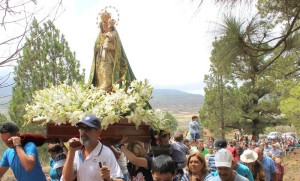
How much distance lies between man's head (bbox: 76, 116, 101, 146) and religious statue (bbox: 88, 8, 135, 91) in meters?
3.99

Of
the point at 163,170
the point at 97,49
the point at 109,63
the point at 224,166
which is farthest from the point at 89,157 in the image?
the point at 97,49

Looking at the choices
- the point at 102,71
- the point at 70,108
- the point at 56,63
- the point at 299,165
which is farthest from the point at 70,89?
the point at 299,165

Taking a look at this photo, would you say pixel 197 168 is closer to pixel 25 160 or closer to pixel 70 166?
pixel 70 166

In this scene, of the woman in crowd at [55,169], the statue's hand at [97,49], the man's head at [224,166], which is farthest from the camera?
the statue's hand at [97,49]

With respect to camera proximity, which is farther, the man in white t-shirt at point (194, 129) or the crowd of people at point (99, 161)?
the man in white t-shirt at point (194, 129)

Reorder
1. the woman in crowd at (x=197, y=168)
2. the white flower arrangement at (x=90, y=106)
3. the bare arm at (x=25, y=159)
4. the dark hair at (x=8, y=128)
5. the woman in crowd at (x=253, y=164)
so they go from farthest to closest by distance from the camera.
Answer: the woman in crowd at (x=253, y=164) < the woman in crowd at (x=197, y=168) < the white flower arrangement at (x=90, y=106) < the dark hair at (x=8, y=128) < the bare arm at (x=25, y=159)

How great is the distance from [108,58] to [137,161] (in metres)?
3.04

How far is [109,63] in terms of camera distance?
324 inches

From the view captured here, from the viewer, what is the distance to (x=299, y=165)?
74.0ft

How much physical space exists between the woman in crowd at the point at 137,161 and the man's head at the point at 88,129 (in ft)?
4.88

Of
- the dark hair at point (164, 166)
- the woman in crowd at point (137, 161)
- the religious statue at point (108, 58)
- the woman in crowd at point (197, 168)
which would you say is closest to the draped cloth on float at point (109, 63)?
the religious statue at point (108, 58)

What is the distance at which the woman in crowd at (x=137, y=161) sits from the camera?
5.62m

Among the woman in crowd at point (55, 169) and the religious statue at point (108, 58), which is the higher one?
the religious statue at point (108, 58)

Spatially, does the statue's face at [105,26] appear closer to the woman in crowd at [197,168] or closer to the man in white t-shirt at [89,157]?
the woman in crowd at [197,168]
